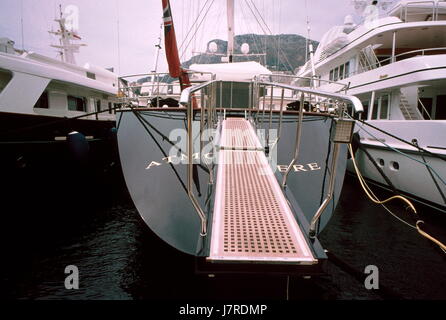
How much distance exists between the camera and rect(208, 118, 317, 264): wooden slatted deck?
241 centimetres

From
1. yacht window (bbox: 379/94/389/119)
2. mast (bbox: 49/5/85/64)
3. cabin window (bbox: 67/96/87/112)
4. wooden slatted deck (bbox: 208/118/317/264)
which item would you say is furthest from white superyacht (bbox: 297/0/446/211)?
mast (bbox: 49/5/85/64)

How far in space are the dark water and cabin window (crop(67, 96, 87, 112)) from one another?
18.2ft

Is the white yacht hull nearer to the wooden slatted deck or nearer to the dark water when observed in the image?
the dark water

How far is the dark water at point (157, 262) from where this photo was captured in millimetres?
3637

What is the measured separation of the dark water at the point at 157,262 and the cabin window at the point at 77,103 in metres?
5.56

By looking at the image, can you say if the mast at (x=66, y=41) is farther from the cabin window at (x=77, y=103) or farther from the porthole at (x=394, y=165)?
the porthole at (x=394, y=165)

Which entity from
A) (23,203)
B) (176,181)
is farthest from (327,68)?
(23,203)

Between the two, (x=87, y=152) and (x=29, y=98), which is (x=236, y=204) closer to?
(x=87, y=152)

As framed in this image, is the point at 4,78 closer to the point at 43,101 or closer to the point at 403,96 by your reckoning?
the point at 43,101

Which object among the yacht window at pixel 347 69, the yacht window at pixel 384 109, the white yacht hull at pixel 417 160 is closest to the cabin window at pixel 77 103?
the white yacht hull at pixel 417 160

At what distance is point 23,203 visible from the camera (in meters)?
6.74

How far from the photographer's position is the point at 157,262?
4324 millimetres

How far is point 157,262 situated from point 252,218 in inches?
86.4
